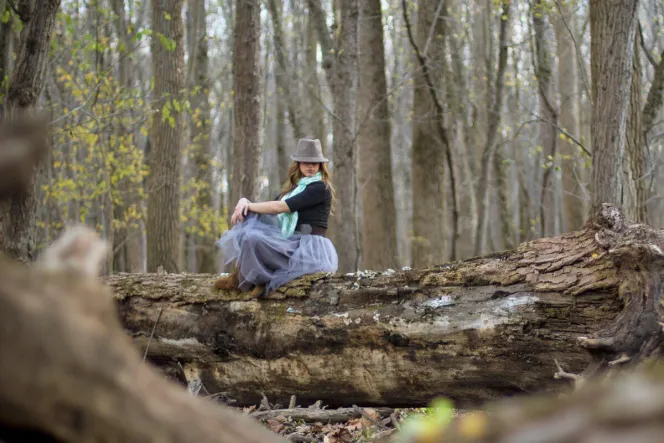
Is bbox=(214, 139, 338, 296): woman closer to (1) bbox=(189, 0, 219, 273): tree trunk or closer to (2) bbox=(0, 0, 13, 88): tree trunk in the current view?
(2) bbox=(0, 0, 13, 88): tree trunk

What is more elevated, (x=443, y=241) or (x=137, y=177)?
(x=137, y=177)

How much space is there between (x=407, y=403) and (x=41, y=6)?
511 cm

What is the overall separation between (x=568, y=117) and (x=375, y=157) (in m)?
7.06

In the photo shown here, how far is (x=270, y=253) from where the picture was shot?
20.0ft

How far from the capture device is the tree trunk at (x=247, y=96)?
954cm

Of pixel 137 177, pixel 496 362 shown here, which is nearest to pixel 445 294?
pixel 496 362

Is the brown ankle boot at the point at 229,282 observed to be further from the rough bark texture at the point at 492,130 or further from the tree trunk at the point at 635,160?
the rough bark texture at the point at 492,130

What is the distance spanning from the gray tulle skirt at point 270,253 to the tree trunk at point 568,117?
32.9ft

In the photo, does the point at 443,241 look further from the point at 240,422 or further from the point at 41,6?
the point at 240,422

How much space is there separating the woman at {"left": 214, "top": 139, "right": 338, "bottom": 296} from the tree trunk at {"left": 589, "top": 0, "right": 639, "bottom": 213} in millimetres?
3144

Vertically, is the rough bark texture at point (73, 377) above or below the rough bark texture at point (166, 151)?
below

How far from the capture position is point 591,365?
167 inches

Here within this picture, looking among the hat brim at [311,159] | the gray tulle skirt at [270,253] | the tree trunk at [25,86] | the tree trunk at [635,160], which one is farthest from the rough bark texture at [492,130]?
the tree trunk at [25,86]

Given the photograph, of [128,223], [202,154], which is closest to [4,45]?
[128,223]
